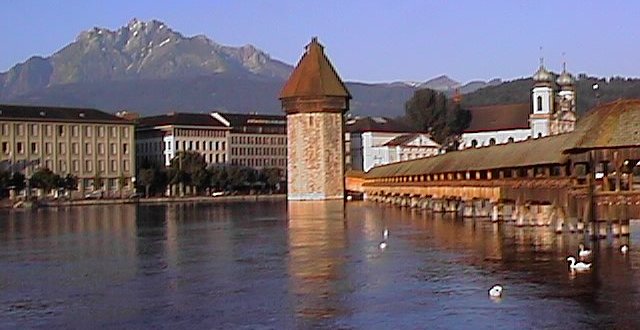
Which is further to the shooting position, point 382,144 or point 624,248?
point 382,144

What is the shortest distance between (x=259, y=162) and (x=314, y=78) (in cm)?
5128

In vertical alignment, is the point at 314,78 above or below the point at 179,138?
above

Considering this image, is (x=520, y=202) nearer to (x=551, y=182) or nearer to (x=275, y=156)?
(x=551, y=182)

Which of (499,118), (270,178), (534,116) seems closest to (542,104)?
(534,116)

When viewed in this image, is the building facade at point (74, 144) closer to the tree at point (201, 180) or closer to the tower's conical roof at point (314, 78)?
the tree at point (201, 180)

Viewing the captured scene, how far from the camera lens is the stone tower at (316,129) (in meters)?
90.5

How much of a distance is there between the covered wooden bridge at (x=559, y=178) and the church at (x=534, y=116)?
56.2 meters

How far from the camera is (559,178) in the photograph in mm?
31688

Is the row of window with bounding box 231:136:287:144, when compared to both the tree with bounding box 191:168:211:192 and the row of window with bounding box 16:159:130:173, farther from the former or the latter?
the row of window with bounding box 16:159:130:173

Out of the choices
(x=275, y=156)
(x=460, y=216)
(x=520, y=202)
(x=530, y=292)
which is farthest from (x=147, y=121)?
(x=530, y=292)

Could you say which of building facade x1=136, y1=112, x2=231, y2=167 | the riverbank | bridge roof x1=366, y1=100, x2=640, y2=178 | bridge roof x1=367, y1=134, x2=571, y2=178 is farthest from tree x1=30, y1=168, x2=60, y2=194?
bridge roof x1=366, y1=100, x2=640, y2=178

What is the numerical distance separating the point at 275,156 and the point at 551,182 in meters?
113

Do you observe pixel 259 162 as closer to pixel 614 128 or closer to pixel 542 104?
pixel 542 104

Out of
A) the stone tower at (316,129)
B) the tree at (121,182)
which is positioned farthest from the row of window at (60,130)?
the stone tower at (316,129)
